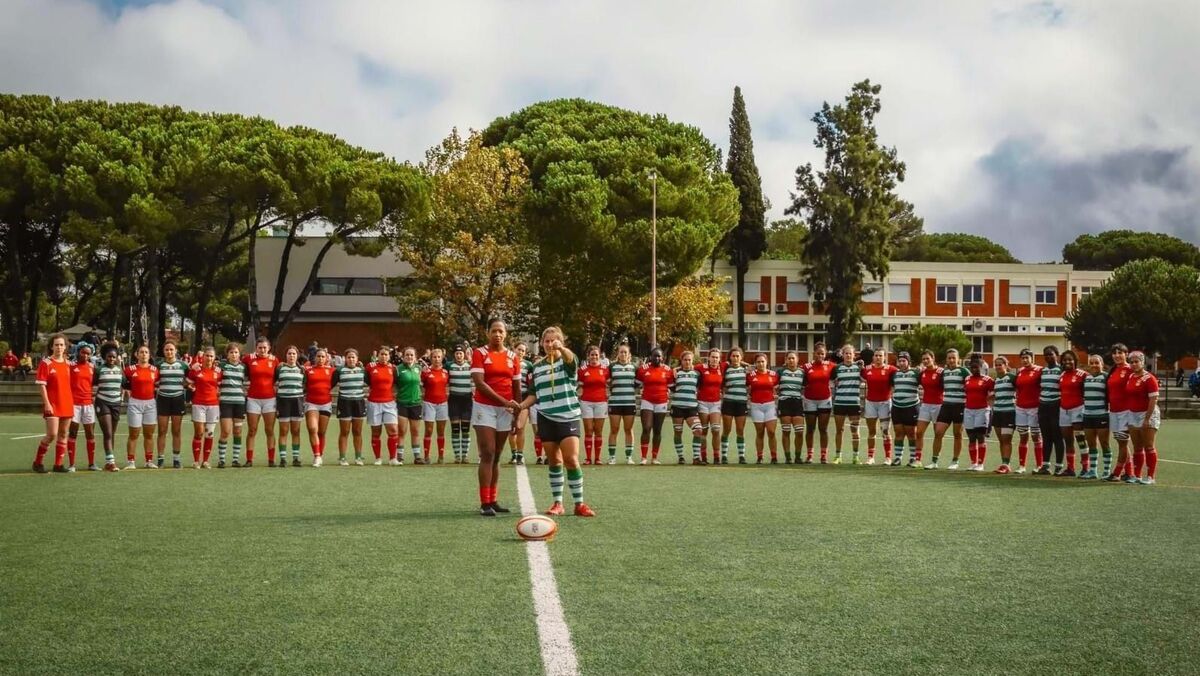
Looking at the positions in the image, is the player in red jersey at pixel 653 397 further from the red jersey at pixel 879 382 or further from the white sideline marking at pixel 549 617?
the white sideline marking at pixel 549 617

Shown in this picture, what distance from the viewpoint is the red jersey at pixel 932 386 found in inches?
662

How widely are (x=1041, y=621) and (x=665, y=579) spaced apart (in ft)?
7.22

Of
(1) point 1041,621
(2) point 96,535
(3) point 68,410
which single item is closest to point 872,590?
(1) point 1041,621

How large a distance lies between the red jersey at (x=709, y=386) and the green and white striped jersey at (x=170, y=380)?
25.7 ft

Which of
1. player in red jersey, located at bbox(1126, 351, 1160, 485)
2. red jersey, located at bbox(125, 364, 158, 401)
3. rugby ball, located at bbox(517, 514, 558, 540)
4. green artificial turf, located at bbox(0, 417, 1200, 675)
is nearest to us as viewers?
green artificial turf, located at bbox(0, 417, 1200, 675)

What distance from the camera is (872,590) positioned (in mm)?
6676

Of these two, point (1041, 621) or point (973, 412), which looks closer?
point (1041, 621)

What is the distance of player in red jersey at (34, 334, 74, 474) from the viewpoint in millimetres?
14766

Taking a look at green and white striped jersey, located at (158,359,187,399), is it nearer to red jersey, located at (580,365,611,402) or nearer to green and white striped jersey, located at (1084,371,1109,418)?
red jersey, located at (580,365,611,402)

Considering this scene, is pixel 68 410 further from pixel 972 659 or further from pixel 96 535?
pixel 972 659

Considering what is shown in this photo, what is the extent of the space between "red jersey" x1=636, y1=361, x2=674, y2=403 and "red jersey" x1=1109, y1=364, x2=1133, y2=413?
6.43m

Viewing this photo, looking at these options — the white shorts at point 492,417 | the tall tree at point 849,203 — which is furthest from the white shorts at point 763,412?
the tall tree at point 849,203

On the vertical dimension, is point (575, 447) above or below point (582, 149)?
below

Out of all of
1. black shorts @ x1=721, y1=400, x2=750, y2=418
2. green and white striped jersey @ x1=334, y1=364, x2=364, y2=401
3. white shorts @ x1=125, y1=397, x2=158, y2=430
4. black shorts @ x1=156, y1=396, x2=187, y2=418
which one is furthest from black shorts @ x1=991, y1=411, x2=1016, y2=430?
white shorts @ x1=125, y1=397, x2=158, y2=430
